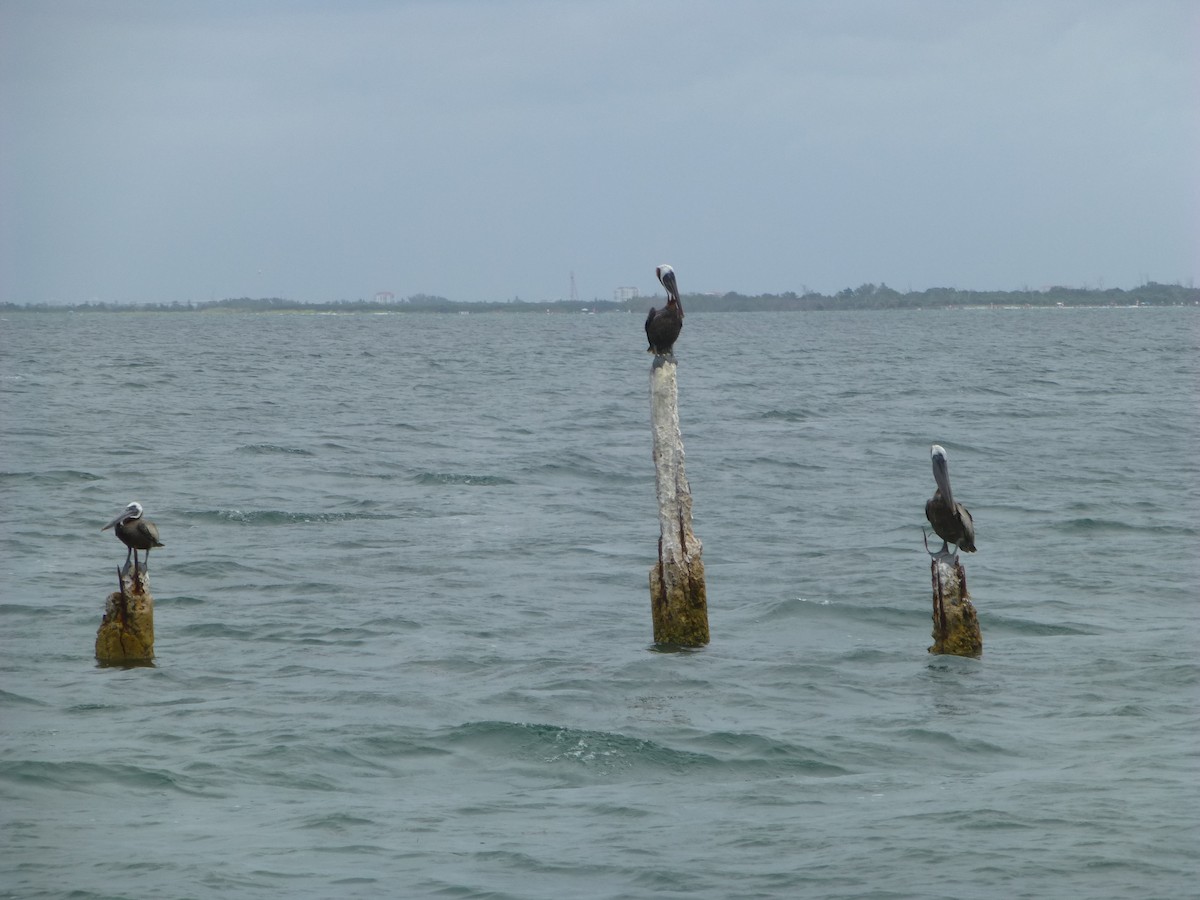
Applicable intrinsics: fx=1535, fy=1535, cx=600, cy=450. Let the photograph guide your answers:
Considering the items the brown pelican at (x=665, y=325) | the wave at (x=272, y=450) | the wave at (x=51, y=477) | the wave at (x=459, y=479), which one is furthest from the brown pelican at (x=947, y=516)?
the wave at (x=272, y=450)

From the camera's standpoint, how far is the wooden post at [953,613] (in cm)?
1205

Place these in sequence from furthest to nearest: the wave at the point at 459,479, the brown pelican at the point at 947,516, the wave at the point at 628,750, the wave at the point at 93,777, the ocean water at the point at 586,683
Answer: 1. the wave at the point at 459,479
2. the brown pelican at the point at 947,516
3. the wave at the point at 628,750
4. the wave at the point at 93,777
5. the ocean water at the point at 586,683

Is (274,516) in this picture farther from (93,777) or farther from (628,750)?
(628,750)

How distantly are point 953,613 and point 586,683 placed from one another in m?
3.00

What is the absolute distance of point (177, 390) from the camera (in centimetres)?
4784

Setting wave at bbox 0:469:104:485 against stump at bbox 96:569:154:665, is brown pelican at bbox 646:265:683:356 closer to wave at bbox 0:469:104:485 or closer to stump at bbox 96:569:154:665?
stump at bbox 96:569:154:665

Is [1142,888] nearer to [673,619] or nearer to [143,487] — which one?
[673,619]

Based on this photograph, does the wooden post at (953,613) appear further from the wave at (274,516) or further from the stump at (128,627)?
the wave at (274,516)

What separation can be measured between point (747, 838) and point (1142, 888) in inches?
81.4

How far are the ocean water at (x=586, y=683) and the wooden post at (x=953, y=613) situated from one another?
21 centimetres

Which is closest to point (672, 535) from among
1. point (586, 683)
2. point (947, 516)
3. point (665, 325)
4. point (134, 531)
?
point (586, 683)

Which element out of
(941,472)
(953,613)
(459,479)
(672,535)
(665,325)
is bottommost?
(953,613)

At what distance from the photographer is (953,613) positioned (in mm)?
12312

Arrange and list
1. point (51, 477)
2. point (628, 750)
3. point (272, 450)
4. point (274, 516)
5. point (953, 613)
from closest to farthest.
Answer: point (628, 750)
point (953, 613)
point (274, 516)
point (51, 477)
point (272, 450)
